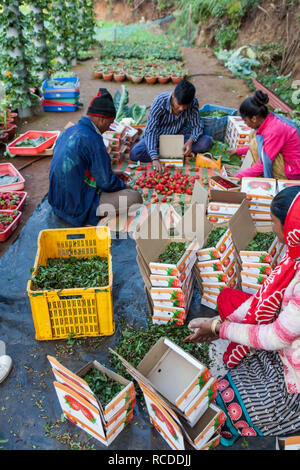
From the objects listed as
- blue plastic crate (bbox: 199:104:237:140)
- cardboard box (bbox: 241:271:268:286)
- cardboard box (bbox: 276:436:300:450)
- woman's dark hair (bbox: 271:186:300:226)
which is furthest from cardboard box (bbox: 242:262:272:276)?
blue plastic crate (bbox: 199:104:237:140)

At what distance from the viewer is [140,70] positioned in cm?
991

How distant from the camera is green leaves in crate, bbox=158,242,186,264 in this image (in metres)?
2.43

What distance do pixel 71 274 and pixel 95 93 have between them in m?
7.06

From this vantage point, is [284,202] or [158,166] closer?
[284,202]

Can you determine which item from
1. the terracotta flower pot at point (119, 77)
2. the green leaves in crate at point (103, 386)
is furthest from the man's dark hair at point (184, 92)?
the terracotta flower pot at point (119, 77)

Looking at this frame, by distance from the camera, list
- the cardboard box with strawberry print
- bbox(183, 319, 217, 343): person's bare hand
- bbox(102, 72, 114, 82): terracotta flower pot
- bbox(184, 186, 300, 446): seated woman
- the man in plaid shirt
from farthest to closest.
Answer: bbox(102, 72, 114, 82): terracotta flower pot → the cardboard box with strawberry print → the man in plaid shirt → bbox(183, 319, 217, 343): person's bare hand → bbox(184, 186, 300, 446): seated woman

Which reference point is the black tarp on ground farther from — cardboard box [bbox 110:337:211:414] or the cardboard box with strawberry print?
the cardboard box with strawberry print

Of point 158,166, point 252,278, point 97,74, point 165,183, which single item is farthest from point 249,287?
point 97,74

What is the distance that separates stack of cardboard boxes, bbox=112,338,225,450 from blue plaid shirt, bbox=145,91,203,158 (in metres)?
3.00

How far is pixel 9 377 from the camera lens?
2219 millimetres

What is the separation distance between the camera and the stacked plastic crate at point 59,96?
7.01m

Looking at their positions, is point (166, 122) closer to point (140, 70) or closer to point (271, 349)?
point (271, 349)
